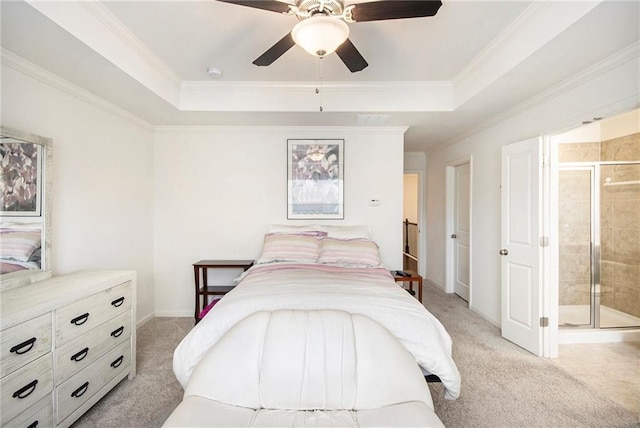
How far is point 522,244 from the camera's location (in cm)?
275

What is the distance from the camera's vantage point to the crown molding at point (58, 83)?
1.86 meters

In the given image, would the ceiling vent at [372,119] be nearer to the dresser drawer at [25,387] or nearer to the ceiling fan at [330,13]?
the ceiling fan at [330,13]

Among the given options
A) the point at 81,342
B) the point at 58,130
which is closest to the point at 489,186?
the point at 81,342

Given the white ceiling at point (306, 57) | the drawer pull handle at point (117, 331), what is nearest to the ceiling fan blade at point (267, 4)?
the white ceiling at point (306, 57)

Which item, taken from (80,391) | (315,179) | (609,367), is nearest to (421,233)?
Answer: (315,179)

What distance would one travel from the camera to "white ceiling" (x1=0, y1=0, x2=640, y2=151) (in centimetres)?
170

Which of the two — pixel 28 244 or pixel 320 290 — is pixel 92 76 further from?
pixel 320 290

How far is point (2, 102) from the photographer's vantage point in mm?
1835

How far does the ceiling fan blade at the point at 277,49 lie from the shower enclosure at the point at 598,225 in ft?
10.5

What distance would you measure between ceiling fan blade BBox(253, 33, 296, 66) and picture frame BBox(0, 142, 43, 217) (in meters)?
1.70

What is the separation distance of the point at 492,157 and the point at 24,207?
4360 millimetres

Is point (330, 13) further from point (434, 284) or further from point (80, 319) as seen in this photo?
point (434, 284)

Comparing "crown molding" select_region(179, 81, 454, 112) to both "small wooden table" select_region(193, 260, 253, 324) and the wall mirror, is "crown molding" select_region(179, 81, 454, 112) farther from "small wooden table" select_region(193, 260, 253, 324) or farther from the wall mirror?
"small wooden table" select_region(193, 260, 253, 324)

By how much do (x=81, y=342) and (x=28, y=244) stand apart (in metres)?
0.79
